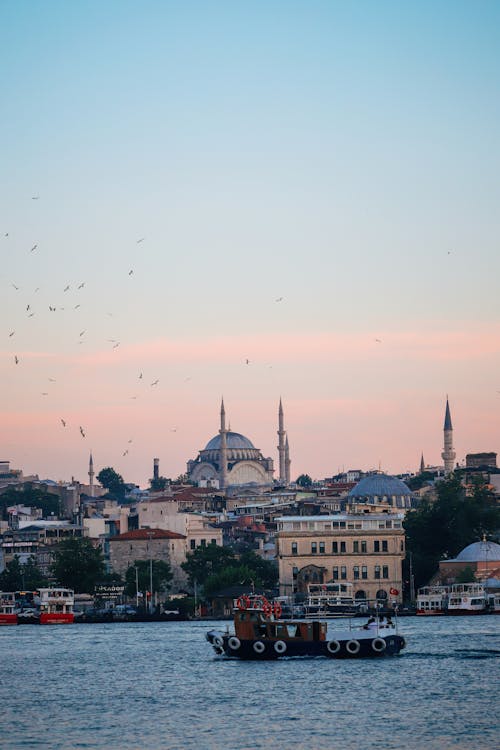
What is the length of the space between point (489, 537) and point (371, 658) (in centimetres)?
5490

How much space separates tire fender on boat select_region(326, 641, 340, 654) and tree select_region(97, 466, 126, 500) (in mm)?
135594

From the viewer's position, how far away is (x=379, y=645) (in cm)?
5575

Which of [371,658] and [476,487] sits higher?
[476,487]

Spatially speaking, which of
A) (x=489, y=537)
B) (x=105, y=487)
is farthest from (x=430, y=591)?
(x=105, y=487)

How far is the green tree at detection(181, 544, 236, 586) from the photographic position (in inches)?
3907

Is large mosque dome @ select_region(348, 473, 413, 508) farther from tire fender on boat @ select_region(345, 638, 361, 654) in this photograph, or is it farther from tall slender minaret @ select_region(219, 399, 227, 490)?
tire fender on boat @ select_region(345, 638, 361, 654)

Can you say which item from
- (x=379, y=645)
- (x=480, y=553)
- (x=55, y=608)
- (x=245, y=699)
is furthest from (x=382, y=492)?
(x=245, y=699)

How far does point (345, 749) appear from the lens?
36844 mm

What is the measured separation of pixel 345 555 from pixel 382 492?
43772 mm

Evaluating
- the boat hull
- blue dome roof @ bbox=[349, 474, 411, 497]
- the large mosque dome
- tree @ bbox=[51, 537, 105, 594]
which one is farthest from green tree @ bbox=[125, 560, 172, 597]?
blue dome roof @ bbox=[349, 474, 411, 497]

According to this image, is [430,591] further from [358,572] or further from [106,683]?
[106,683]

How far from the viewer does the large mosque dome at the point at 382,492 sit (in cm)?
13750

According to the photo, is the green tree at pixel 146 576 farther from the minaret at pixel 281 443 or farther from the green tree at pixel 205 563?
the minaret at pixel 281 443

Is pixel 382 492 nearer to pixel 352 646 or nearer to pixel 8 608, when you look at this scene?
pixel 8 608
